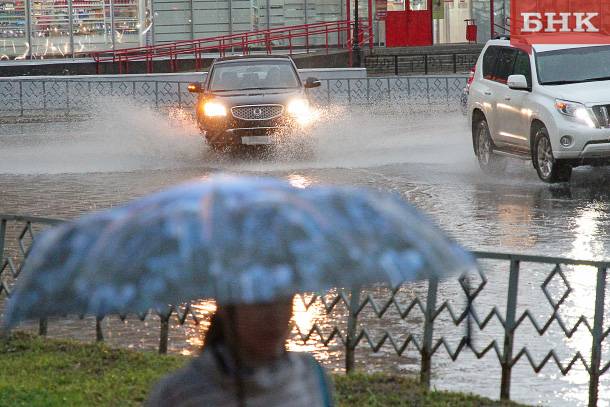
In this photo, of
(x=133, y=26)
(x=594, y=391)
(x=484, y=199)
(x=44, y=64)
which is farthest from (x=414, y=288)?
(x=133, y=26)

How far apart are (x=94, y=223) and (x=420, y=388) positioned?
4185 millimetres

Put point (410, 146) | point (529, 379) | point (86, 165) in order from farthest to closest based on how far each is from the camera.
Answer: point (410, 146) < point (86, 165) < point (529, 379)

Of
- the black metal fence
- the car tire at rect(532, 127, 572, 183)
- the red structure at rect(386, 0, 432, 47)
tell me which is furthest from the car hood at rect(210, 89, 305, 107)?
the red structure at rect(386, 0, 432, 47)

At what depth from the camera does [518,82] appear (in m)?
15.9

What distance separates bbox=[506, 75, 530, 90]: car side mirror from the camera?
1591 cm

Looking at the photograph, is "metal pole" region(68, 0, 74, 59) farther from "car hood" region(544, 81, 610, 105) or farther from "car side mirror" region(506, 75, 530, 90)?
"car hood" region(544, 81, 610, 105)

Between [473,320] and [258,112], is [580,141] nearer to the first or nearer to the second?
[258,112]

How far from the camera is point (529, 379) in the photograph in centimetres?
692

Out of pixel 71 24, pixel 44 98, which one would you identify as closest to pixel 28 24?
pixel 71 24

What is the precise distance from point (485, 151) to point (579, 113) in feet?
8.69

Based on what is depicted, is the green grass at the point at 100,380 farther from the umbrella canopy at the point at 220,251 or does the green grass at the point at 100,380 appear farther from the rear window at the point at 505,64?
the rear window at the point at 505,64

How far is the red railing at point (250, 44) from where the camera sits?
42750 millimetres

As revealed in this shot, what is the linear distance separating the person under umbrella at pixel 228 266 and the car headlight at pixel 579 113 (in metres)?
13.2

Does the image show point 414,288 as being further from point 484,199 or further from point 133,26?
point 133,26
